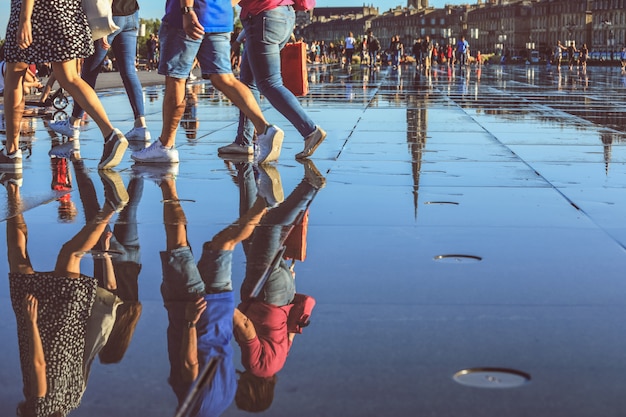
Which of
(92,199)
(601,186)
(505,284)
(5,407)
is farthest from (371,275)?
(601,186)

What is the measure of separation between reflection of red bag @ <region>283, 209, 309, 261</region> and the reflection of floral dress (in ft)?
2.36

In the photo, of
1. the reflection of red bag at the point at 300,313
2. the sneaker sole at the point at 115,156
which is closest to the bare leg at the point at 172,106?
the sneaker sole at the point at 115,156

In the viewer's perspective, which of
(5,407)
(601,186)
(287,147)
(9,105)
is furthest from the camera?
(287,147)

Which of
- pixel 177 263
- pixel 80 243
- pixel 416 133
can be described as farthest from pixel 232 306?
pixel 416 133

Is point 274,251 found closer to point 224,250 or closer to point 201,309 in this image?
point 224,250

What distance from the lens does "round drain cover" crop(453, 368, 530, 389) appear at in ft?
7.41

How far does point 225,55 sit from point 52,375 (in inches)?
171

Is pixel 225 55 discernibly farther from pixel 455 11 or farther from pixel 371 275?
pixel 455 11

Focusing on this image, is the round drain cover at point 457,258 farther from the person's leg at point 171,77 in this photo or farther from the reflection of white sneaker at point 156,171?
the person's leg at point 171,77

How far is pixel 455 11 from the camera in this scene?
19738 cm

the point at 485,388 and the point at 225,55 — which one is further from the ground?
the point at 225,55

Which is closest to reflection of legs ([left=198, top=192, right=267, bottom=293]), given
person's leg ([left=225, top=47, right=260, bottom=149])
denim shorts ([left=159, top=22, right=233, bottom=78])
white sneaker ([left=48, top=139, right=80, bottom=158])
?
denim shorts ([left=159, top=22, right=233, bottom=78])

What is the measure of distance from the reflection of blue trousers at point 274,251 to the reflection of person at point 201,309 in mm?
59

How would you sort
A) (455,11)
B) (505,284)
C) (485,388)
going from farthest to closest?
1. (455,11)
2. (505,284)
3. (485,388)
